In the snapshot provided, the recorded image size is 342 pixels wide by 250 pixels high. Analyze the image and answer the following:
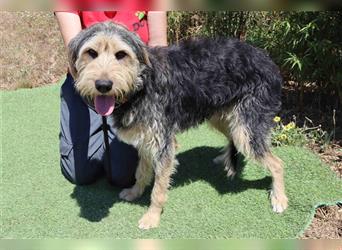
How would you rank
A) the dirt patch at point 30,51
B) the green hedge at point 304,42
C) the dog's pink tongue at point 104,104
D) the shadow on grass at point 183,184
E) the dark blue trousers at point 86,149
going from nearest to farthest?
the dog's pink tongue at point 104,104 < the shadow on grass at point 183,184 < the dark blue trousers at point 86,149 < the green hedge at point 304,42 < the dirt patch at point 30,51

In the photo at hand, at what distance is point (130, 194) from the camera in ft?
13.0

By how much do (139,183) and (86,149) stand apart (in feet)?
2.12

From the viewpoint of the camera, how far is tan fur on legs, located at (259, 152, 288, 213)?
368 cm

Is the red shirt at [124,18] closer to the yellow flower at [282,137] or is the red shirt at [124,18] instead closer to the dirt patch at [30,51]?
the yellow flower at [282,137]

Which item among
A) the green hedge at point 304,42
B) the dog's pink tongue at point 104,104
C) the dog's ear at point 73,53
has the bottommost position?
the green hedge at point 304,42

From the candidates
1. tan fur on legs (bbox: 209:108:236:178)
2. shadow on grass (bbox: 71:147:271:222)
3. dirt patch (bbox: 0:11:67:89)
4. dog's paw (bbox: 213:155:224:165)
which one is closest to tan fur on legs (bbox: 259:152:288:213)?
shadow on grass (bbox: 71:147:271:222)

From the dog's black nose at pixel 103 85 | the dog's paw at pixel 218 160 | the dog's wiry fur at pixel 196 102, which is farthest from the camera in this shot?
the dog's paw at pixel 218 160

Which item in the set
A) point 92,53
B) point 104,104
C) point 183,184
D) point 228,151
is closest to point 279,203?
point 228,151

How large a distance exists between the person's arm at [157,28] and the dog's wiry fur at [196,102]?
0.23m

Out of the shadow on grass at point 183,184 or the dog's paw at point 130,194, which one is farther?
the dog's paw at point 130,194

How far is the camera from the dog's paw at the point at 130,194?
3.95m

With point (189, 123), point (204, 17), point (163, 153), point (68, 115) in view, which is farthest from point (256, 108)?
point (204, 17)

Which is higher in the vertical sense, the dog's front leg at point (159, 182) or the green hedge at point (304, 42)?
the green hedge at point (304, 42)

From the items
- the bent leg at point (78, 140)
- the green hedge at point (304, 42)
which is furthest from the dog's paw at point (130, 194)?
the green hedge at point (304, 42)
